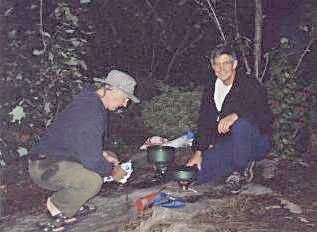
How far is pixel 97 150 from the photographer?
12.3 feet

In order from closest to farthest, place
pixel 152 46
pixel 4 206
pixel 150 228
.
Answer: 1. pixel 150 228
2. pixel 4 206
3. pixel 152 46

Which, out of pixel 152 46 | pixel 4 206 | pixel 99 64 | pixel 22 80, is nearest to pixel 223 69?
pixel 22 80

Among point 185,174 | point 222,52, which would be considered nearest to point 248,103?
point 222,52

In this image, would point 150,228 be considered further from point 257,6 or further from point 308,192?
point 257,6

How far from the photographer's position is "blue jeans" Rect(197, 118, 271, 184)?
418 centimetres

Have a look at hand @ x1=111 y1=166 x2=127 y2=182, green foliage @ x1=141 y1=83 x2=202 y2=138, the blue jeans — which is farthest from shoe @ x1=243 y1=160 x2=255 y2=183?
green foliage @ x1=141 y1=83 x2=202 y2=138

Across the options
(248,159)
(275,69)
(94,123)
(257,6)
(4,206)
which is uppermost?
(257,6)

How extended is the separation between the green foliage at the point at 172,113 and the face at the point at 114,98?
2.94 meters

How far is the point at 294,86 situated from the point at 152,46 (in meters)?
4.29

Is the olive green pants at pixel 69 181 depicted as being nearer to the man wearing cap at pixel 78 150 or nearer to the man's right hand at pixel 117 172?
the man wearing cap at pixel 78 150

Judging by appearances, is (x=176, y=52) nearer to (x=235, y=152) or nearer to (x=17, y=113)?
(x=17, y=113)

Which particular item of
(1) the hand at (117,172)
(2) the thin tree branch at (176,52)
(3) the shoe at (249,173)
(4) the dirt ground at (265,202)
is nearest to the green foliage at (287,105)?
(4) the dirt ground at (265,202)

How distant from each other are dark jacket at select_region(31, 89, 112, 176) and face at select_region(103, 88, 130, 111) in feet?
0.24

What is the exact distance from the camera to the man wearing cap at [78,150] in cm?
375
